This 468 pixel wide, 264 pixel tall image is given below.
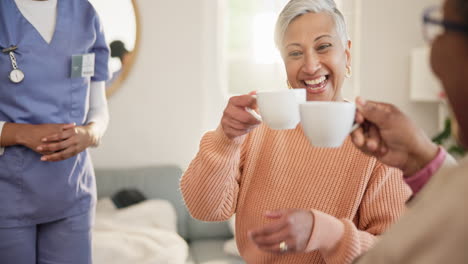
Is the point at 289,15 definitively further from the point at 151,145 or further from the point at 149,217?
the point at 151,145

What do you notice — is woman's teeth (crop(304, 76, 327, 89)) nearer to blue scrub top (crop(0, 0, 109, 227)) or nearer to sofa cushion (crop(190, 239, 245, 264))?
blue scrub top (crop(0, 0, 109, 227))

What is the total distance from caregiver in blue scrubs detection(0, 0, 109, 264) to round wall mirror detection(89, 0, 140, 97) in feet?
6.40

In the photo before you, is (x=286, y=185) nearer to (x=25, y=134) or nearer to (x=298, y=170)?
(x=298, y=170)

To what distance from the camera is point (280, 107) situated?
38.8 inches

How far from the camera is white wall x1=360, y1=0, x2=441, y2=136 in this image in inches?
152

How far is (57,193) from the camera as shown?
57.2 inches

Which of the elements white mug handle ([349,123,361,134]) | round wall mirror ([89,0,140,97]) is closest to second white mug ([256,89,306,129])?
white mug handle ([349,123,361,134])

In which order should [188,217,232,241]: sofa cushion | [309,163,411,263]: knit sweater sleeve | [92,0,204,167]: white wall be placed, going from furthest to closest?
[92,0,204,167]: white wall < [188,217,232,241]: sofa cushion < [309,163,411,263]: knit sweater sleeve

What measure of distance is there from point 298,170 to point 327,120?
45 cm

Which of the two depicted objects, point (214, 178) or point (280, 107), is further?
point (214, 178)

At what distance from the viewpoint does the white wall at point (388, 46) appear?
3865 mm

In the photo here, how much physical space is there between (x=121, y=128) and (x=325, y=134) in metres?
2.89

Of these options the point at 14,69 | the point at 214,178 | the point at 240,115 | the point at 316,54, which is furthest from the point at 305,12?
the point at 14,69

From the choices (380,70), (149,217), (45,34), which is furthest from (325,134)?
(380,70)
